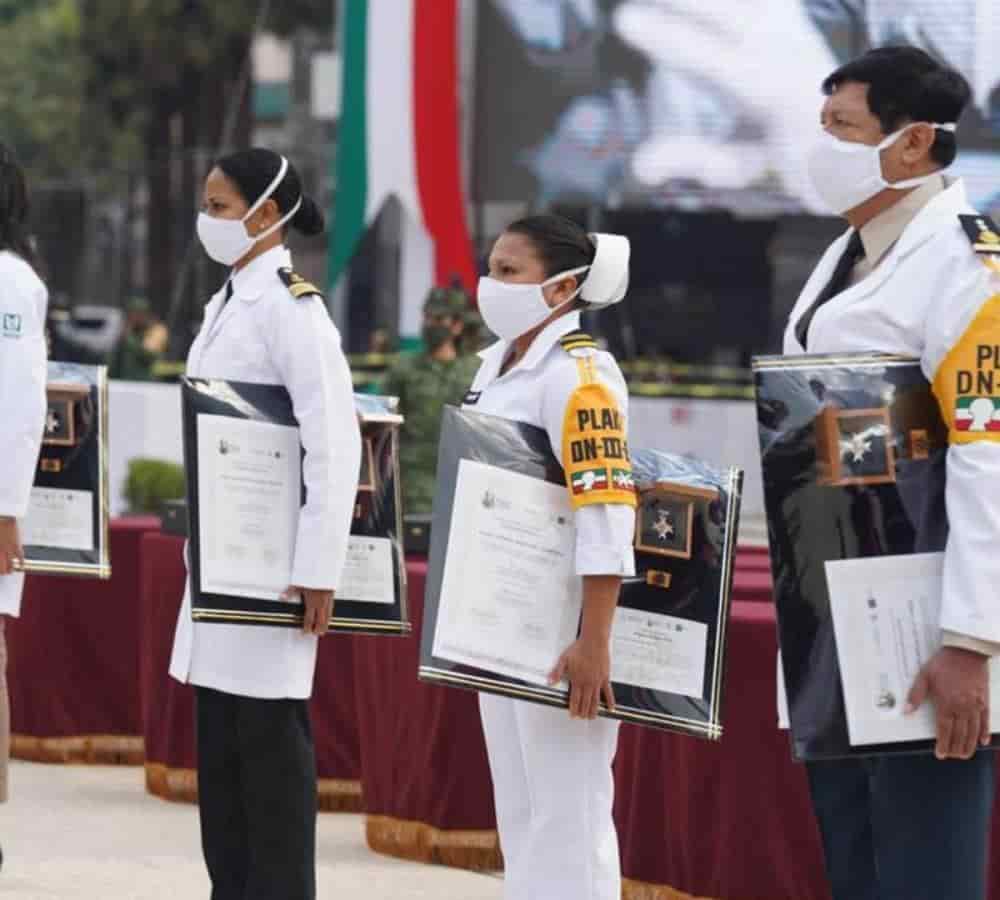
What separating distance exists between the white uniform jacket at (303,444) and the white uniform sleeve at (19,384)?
0.70m

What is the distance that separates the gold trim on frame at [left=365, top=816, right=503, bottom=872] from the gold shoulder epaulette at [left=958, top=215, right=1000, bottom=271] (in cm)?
384

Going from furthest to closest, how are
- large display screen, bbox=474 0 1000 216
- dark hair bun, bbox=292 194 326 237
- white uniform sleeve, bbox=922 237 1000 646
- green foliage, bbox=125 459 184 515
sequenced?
large display screen, bbox=474 0 1000 216 < green foliage, bbox=125 459 184 515 < dark hair bun, bbox=292 194 326 237 < white uniform sleeve, bbox=922 237 1000 646

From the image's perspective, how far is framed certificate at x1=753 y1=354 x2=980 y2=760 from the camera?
4266 mm

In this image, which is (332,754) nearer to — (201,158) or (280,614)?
(280,614)

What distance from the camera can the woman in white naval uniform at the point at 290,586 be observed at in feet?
19.2

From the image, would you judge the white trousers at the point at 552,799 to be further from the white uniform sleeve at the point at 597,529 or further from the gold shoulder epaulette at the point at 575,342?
the gold shoulder epaulette at the point at 575,342

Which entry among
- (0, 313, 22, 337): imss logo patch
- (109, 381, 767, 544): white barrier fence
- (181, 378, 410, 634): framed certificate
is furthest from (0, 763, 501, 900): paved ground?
(109, 381, 767, 544): white barrier fence

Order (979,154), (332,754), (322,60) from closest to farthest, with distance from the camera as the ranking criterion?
(332,754) < (979,154) < (322,60)

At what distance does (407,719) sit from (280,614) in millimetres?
2282

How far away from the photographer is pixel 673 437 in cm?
2480

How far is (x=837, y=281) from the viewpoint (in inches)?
180

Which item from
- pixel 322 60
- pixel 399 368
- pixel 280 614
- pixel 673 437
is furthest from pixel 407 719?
pixel 322 60

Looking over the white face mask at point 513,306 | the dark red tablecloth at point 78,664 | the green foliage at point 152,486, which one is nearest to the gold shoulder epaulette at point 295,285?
the white face mask at point 513,306

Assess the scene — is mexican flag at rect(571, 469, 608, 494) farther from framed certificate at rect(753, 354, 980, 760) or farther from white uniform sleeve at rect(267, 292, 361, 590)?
white uniform sleeve at rect(267, 292, 361, 590)
